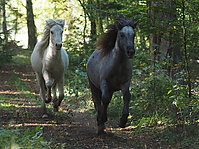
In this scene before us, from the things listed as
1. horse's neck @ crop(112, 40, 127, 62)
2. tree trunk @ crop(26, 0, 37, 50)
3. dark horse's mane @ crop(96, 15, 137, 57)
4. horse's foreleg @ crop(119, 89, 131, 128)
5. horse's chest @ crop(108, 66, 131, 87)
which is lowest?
horse's foreleg @ crop(119, 89, 131, 128)

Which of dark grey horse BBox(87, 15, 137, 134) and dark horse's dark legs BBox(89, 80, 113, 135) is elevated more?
dark grey horse BBox(87, 15, 137, 134)

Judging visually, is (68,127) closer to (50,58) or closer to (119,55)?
(50,58)

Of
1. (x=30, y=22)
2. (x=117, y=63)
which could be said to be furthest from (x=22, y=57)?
(x=117, y=63)

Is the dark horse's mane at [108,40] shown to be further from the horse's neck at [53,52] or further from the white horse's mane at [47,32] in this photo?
the white horse's mane at [47,32]

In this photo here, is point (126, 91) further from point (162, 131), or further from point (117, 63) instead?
point (162, 131)

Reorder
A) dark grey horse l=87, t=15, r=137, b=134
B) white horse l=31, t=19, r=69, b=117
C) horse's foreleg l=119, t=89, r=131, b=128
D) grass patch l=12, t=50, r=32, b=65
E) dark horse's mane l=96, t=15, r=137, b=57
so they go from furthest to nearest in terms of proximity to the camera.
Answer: grass patch l=12, t=50, r=32, b=65
white horse l=31, t=19, r=69, b=117
dark horse's mane l=96, t=15, r=137, b=57
horse's foreleg l=119, t=89, r=131, b=128
dark grey horse l=87, t=15, r=137, b=134

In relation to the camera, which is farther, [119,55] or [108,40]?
[108,40]

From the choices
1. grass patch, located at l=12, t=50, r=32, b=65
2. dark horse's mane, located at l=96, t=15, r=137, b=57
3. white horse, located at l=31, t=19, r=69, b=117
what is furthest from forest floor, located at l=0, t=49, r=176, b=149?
grass patch, located at l=12, t=50, r=32, b=65

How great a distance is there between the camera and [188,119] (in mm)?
6566

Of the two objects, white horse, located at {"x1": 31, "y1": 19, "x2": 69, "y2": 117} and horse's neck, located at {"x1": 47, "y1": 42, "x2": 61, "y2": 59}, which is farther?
horse's neck, located at {"x1": 47, "y1": 42, "x2": 61, "y2": 59}

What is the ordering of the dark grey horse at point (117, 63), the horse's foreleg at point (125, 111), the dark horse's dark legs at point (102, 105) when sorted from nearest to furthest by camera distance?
the dark grey horse at point (117, 63)
the horse's foreleg at point (125, 111)
the dark horse's dark legs at point (102, 105)

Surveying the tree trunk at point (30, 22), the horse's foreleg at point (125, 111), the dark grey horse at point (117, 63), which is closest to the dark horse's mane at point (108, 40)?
the dark grey horse at point (117, 63)

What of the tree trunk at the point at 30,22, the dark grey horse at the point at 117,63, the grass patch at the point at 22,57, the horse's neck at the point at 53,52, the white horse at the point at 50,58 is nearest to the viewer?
the dark grey horse at the point at 117,63

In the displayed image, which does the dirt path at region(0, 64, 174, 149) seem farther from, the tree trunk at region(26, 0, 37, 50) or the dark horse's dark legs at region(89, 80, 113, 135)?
the tree trunk at region(26, 0, 37, 50)
